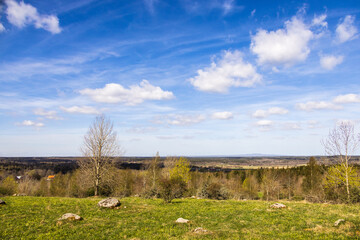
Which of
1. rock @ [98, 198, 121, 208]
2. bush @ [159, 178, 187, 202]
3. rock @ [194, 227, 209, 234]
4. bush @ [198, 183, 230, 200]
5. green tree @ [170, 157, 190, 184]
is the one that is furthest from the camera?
green tree @ [170, 157, 190, 184]

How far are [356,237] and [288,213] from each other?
19.7 feet

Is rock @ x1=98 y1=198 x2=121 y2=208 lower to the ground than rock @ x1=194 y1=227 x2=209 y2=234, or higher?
lower

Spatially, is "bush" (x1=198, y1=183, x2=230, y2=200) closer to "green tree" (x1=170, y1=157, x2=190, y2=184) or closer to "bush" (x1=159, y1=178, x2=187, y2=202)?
"bush" (x1=159, y1=178, x2=187, y2=202)

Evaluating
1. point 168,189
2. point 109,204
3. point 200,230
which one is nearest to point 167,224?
point 200,230

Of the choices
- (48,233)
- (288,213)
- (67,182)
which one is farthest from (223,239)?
(67,182)

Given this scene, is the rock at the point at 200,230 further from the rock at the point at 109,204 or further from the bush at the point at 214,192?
the bush at the point at 214,192

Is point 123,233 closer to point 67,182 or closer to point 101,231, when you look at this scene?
point 101,231

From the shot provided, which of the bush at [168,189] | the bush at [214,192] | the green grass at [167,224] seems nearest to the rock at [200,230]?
the green grass at [167,224]

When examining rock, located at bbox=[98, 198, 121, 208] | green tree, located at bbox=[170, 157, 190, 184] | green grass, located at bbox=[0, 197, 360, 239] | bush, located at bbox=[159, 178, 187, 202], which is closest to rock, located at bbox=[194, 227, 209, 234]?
green grass, located at bbox=[0, 197, 360, 239]

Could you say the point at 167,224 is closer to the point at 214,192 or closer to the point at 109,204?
the point at 109,204

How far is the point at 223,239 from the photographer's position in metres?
10.5

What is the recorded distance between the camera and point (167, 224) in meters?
13.3

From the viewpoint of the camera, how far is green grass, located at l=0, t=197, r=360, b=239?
11031 mm

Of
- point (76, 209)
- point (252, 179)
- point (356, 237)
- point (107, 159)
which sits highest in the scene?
point (107, 159)
